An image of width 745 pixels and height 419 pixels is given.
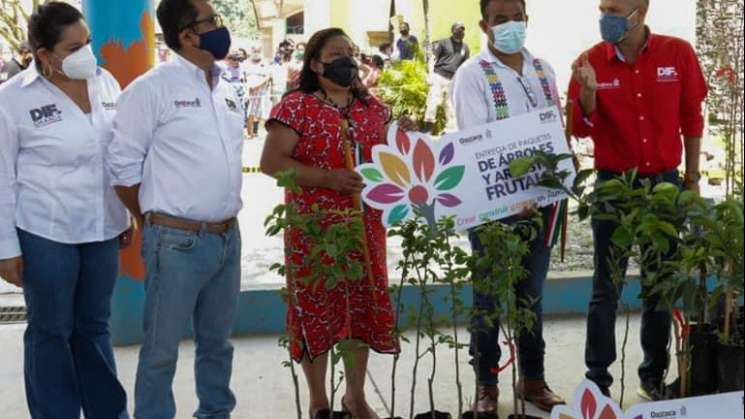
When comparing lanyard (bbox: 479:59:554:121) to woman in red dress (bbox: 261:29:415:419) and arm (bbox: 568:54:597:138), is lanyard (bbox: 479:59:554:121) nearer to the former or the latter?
arm (bbox: 568:54:597:138)

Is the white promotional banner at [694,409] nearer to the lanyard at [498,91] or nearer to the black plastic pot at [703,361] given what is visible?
the black plastic pot at [703,361]

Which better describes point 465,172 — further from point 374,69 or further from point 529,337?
point 374,69

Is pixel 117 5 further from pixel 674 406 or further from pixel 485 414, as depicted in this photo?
pixel 674 406

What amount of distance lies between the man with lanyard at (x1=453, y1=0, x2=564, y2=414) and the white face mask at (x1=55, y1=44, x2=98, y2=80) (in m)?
1.40

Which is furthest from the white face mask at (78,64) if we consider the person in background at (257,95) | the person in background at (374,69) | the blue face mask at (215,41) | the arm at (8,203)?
the person in background at (257,95)

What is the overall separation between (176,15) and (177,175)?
552mm

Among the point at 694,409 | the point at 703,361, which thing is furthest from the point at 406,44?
the point at 694,409

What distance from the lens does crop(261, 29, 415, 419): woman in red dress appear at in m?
3.78

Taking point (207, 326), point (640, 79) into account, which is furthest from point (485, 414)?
point (640, 79)

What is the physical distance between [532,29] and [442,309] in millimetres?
12269

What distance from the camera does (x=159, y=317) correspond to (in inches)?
135

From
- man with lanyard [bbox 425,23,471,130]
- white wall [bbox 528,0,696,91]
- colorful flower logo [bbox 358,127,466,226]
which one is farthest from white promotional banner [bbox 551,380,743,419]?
white wall [bbox 528,0,696,91]

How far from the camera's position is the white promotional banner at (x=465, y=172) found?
11.0 ft

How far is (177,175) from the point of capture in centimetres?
338
